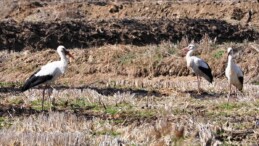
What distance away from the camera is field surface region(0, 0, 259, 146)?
32.7ft

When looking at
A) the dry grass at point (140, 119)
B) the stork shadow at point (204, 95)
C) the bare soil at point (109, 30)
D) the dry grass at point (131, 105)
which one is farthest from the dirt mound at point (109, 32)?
the stork shadow at point (204, 95)

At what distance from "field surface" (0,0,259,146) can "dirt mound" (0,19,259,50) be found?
0.16 ft

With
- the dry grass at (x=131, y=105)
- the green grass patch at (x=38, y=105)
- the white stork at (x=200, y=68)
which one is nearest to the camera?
the dry grass at (x=131, y=105)

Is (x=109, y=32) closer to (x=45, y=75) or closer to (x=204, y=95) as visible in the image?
(x=204, y=95)

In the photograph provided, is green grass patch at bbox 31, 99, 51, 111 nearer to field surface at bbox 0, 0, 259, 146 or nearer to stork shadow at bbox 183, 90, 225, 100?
field surface at bbox 0, 0, 259, 146

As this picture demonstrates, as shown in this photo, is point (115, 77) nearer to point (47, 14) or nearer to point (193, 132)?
point (193, 132)

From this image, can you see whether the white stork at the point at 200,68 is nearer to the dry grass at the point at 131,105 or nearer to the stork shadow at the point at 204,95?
the dry grass at the point at 131,105

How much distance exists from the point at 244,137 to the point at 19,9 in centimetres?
3561

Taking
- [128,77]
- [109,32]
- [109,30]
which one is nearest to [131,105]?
[128,77]

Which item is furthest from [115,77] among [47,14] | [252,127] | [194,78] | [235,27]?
[47,14]

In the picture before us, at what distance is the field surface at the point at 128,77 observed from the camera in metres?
9.97

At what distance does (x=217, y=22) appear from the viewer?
117 feet

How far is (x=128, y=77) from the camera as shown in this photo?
25094 mm

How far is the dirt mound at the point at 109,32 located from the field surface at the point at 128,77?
49mm
